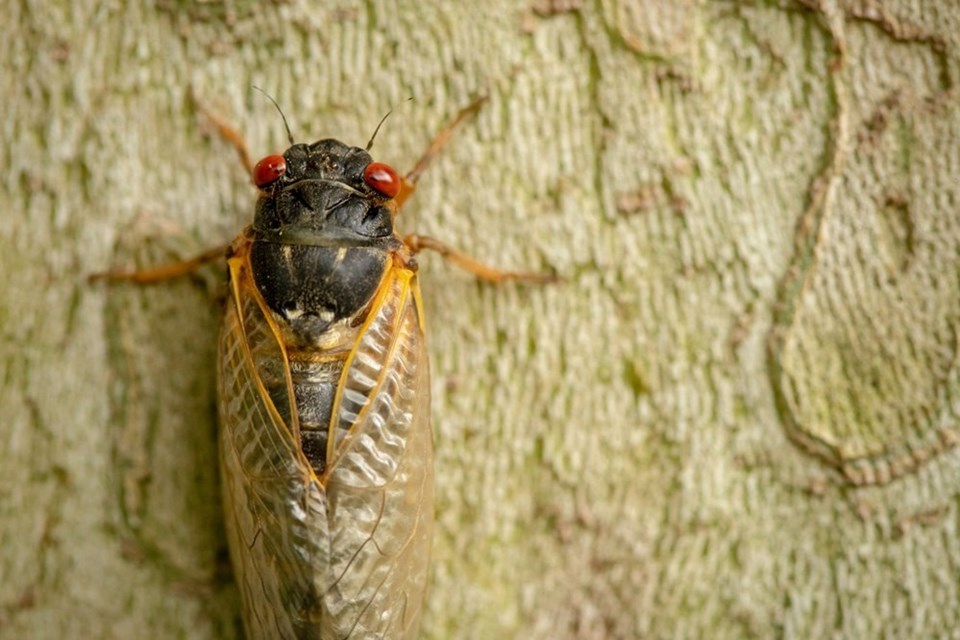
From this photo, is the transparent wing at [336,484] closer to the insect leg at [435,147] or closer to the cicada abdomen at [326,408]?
the cicada abdomen at [326,408]

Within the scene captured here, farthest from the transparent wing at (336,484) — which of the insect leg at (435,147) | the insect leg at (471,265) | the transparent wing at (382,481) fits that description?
the insect leg at (435,147)

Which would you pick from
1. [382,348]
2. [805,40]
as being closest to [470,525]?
[382,348]

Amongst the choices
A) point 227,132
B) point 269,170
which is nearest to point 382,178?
point 269,170

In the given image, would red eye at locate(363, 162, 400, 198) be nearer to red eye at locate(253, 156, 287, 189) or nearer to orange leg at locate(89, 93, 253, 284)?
red eye at locate(253, 156, 287, 189)

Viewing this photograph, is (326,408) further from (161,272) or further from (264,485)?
(161,272)

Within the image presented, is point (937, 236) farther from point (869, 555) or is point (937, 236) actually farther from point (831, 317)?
point (869, 555)

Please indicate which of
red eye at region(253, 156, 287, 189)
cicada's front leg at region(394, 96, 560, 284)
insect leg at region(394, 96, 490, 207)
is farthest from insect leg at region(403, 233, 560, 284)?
red eye at region(253, 156, 287, 189)
